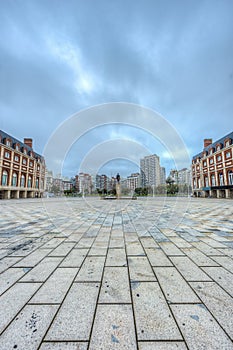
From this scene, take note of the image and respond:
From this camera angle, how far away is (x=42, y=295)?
6.20ft

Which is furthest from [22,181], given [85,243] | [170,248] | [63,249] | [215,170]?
[215,170]

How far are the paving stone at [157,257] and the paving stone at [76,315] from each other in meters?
1.18

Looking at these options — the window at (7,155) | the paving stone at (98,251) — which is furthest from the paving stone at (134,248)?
the window at (7,155)

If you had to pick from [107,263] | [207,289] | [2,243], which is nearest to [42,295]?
[107,263]

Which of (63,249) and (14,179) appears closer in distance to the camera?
(63,249)

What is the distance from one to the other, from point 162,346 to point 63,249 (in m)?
2.66

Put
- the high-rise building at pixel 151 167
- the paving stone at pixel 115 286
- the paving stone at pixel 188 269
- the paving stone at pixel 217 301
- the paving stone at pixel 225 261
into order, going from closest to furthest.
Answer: the paving stone at pixel 217 301 → the paving stone at pixel 115 286 → the paving stone at pixel 188 269 → the paving stone at pixel 225 261 → the high-rise building at pixel 151 167

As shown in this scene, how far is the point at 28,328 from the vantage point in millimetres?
1411

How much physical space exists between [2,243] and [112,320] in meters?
3.51

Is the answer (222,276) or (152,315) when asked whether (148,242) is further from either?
(152,315)

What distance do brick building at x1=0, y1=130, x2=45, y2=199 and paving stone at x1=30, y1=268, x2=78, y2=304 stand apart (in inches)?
1246

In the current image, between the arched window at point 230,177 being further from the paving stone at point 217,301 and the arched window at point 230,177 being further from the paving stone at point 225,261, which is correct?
the paving stone at point 217,301

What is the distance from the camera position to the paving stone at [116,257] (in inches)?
107

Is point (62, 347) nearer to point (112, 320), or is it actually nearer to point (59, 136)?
point (112, 320)
